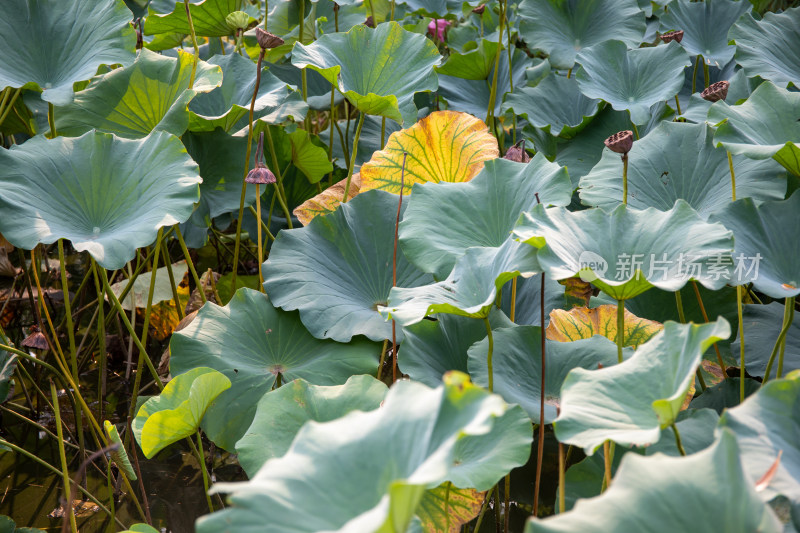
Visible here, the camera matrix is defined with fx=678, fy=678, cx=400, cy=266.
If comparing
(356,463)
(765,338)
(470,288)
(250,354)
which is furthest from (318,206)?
(356,463)

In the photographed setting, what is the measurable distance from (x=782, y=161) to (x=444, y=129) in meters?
0.81

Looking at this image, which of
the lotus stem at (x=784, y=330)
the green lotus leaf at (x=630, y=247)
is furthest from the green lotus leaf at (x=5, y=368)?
the lotus stem at (x=784, y=330)

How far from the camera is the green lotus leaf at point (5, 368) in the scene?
154cm

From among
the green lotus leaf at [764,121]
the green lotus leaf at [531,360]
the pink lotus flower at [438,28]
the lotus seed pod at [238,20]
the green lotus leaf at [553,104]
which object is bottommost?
the green lotus leaf at [531,360]

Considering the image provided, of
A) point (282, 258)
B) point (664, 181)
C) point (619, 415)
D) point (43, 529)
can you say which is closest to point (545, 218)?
point (619, 415)

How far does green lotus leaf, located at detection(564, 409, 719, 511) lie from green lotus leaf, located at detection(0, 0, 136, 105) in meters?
1.44

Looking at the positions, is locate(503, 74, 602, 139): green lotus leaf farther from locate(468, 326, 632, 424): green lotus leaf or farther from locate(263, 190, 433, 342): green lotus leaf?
locate(468, 326, 632, 424): green lotus leaf

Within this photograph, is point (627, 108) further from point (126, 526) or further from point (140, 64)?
point (126, 526)

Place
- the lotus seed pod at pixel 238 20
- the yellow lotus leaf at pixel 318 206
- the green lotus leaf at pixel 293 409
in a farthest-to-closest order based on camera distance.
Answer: the lotus seed pod at pixel 238 20, the yellow lotus leaf at pixel 318 206, the green lotus leaf at pixel 293 409

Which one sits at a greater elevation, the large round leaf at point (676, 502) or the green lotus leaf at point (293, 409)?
the large round leaf at point (676, 502)

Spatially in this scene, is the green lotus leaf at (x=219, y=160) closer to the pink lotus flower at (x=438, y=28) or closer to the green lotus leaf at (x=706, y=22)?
the pink lotus flower at (x=438, y=28)

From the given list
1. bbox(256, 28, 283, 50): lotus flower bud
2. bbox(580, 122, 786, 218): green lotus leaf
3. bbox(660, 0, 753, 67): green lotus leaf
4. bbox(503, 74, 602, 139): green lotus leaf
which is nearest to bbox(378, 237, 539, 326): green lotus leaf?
bbox(580, 122, 786, 218): green lotus leaf

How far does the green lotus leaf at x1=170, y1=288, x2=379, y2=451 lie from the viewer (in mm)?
1422

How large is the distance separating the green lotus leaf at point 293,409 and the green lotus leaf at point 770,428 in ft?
1.95
